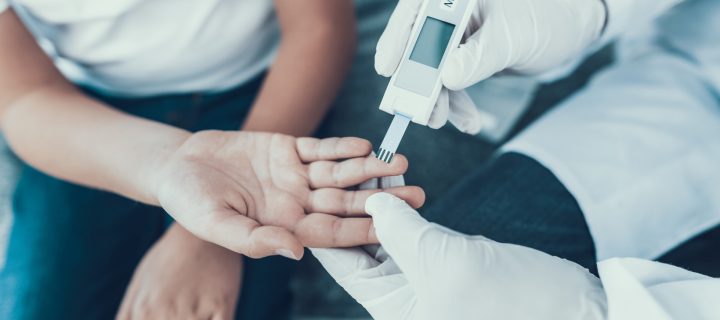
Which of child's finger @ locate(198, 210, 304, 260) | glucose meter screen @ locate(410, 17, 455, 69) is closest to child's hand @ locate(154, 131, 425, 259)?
child's finger @ locate(198, 210, 304, 260)

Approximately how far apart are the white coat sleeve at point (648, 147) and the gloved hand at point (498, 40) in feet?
0.30

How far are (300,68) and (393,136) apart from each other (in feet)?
0.72

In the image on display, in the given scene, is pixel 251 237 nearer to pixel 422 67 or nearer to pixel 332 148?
pixel 332 148

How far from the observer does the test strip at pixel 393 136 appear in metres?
0.56

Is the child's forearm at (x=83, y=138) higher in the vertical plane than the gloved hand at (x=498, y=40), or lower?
lower

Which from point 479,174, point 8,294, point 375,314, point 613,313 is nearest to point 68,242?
point 8,294

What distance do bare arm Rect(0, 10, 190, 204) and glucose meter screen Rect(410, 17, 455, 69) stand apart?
0.90 ft

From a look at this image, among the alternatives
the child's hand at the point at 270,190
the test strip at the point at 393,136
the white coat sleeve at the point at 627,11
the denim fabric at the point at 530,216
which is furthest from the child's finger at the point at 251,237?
the white coat sleeve at the point at 627,11

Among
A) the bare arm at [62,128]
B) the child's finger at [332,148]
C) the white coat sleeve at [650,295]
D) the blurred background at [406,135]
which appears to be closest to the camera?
the white coat sleeve at [650,295]

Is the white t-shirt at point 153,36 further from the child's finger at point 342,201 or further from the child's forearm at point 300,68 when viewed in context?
the child's finger at point 342,201

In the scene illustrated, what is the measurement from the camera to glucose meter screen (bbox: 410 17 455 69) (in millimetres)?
→ 574

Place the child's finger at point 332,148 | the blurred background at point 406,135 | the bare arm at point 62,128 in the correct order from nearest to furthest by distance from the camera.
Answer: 1. the child's finger at point 332,148
2. the bare arm at point 62,128
3. the blurred background at point 406,135

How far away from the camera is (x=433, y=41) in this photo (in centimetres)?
58

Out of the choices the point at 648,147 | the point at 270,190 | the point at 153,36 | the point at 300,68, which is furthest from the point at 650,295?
the point at 153,36
